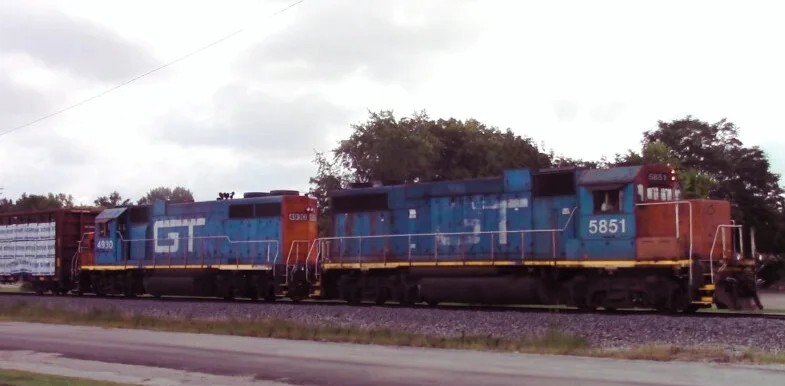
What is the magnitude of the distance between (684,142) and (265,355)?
5580cm

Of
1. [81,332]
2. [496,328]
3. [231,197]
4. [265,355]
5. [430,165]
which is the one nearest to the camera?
[265,355]

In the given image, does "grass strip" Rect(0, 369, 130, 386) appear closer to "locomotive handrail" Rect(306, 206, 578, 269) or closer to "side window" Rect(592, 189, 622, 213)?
"locomotive handrail" Rect(306, 206, 578, 269)

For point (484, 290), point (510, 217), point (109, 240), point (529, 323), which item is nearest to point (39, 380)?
point (529, 323)

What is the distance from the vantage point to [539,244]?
2302 cm

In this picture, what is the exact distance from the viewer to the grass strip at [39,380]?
452 inches

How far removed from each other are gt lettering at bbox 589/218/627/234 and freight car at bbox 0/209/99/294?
81.2ft

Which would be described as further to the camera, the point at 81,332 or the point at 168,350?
the point at 81,332

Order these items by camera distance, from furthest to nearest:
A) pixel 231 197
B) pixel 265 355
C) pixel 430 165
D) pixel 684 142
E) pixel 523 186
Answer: pixel 684 142 → pixel 430 165 → pixel 231 197 → pixel 523 186 → pixel 265 355

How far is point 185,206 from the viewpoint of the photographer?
1309 inches

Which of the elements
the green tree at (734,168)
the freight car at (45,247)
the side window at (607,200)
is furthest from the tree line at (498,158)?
the side window at (607,200)

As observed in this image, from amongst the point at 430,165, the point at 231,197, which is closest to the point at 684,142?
the point at 430,165

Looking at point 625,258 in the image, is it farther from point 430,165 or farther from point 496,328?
point 430,165

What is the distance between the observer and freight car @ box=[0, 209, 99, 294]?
36.7m

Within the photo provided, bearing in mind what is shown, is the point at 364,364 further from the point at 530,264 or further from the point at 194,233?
the point at 194,233
